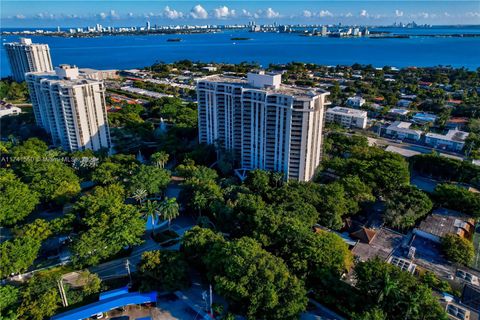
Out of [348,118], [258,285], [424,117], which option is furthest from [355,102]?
[258,285]

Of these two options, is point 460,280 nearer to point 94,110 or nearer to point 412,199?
point 412,199

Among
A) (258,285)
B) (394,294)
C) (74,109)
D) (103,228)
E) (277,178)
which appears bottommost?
(277,178)

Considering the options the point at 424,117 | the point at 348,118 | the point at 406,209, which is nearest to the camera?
the point at 406,209

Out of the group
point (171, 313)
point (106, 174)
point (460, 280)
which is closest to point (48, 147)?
point (106, 174)

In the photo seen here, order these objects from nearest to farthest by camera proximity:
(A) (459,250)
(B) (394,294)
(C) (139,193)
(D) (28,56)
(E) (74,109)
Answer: (B) (394,294) → (A) (459,250) → (C) (139,193) → (E) (74,109) → (D) (28,56)

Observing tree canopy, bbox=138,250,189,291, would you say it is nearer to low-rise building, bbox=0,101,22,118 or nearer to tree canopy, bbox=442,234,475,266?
tree canopy, bbox=442,234,475,266

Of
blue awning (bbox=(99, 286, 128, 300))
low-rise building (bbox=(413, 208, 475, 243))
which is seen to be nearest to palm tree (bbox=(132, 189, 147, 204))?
blue awning (bbox=(99, 286, 128, 300))

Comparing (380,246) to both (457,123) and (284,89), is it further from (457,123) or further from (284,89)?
(457,123)
